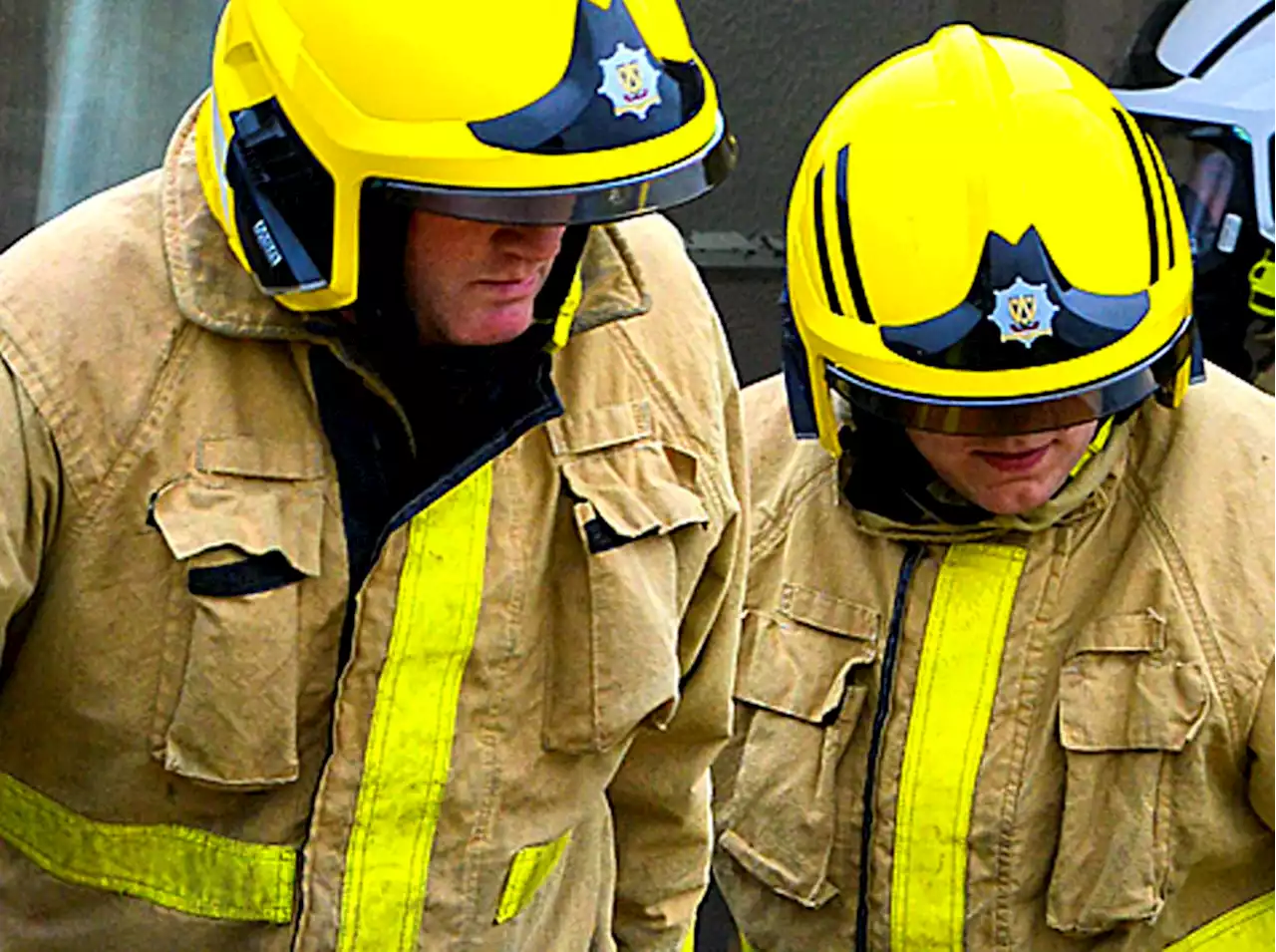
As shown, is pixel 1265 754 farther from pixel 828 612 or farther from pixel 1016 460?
pixel 828 612

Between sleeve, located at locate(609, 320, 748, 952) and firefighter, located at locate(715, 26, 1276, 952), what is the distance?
21cm

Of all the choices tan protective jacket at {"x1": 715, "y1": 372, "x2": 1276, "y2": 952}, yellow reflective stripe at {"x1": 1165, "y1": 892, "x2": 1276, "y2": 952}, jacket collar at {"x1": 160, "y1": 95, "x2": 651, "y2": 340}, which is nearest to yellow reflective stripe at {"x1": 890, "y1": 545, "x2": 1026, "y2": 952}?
tan protective jacket at {"x1": 715, "y1": 372, "x2": 1276, "y2": 952}

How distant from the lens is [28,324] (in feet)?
8.16

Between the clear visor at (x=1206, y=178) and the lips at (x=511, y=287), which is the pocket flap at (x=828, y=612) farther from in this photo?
the clear visor at (x=1206, y=178)

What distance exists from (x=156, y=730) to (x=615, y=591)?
1.76 feet

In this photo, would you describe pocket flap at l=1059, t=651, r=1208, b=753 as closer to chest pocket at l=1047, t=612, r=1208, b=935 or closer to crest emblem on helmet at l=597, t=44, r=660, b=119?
chest pocket at l=1047, t=612, r=1208, b=935

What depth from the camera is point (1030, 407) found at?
126 inches

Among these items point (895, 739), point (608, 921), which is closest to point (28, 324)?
point (608, 921)

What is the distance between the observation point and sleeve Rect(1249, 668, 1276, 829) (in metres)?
3.20

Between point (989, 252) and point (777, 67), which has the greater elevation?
point (989, 252)

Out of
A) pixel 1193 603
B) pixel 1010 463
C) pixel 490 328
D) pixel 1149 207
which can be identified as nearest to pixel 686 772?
pixel 1010 463

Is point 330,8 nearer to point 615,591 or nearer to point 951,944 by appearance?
point 615,591

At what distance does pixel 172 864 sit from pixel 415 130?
86 cm

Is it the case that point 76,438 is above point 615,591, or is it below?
above
